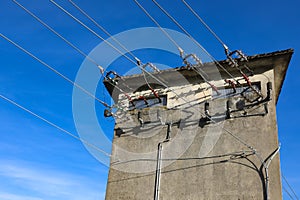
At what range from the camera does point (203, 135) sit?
9602 millimetres

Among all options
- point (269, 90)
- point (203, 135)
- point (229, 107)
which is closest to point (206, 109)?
point (229, 107)

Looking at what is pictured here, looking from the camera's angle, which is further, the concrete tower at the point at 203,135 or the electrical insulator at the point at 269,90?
the electrical insulator at the point at 269,90

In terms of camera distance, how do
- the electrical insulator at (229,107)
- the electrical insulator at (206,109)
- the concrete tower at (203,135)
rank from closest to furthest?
the concrete tower at (203,135), the electrical insulator at (229,107), the electrical insulator at (206,109)

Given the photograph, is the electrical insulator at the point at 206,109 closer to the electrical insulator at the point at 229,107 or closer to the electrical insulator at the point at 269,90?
the electrical insulator at the point at 229,107

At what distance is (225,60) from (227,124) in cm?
221

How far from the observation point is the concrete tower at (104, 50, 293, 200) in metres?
8.60

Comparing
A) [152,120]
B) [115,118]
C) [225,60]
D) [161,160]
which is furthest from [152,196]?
[225,60]

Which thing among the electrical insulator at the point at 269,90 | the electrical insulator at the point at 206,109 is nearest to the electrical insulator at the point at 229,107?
the electrical insulator at the point at 206,109

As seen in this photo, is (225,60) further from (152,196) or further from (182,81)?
(152,196)

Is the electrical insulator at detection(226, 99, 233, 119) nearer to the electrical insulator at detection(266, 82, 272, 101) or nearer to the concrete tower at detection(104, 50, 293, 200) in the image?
the concrete tower at detection(104, 50, 293, 200)

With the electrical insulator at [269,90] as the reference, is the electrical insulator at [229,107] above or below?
below

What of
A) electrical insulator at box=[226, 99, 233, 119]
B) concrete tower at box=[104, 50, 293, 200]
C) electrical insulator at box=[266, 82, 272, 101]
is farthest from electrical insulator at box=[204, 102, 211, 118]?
electrical insulator at box=[266, 82, 272, 101]

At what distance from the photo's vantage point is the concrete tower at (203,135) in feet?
28.2

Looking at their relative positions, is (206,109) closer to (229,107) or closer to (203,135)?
(229,107)
